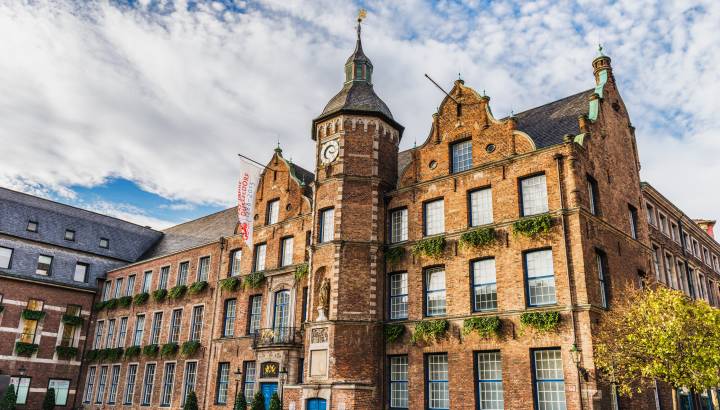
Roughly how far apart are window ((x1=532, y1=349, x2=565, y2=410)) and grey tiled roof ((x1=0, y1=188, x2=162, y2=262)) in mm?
35200

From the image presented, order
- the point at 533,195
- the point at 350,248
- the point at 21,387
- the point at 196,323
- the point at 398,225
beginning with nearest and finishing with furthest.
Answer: the point at 533,195, the point at 350,248, the point at 398,225, the point at 196,323, the point at 21,387

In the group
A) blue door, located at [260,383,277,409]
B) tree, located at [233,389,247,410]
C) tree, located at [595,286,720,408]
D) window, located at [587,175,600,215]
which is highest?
window, located at [587,175,600,215]

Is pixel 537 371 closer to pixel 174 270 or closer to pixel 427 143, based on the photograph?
pixel 427 143

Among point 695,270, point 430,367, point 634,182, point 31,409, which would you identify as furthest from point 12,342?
point 695,270

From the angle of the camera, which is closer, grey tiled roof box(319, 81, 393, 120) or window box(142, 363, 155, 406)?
grey tiled roof box(319, 81, 393, 120)

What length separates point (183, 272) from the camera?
34.8m

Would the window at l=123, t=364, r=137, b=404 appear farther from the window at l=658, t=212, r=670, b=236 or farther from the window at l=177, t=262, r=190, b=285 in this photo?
the window at l=658, t=212, r=670, b=236

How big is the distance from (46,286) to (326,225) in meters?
25.0

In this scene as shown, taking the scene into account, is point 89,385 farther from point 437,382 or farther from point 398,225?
point 437,382

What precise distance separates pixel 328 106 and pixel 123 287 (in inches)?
882

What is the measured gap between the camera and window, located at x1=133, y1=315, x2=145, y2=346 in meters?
Answer: 35.5

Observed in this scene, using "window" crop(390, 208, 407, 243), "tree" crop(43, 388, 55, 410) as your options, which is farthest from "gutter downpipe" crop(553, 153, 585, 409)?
"tree" crop(43, 388, 55, 410)

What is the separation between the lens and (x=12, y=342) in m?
36.3

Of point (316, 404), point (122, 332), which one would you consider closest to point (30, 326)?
point (122, 332)
